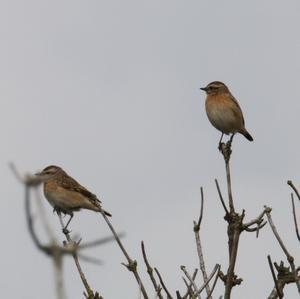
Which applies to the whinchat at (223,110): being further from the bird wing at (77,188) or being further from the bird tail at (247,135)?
the bird wing at (77,188)

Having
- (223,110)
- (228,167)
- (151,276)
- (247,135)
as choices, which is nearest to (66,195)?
(223,110)

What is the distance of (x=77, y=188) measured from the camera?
14.4m

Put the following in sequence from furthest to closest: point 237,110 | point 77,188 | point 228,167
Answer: point 237,110 → point 77,188 → point 228,167

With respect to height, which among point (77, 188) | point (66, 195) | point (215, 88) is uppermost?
point (215, 88)

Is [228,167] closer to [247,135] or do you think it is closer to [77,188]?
[77,188]

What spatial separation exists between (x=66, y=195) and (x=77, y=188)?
338 millimetres

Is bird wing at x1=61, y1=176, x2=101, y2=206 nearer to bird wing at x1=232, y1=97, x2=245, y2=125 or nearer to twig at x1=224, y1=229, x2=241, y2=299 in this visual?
bird wing at x1=232, y1=97, x2=245, y2=125

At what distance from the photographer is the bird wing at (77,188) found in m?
14.1

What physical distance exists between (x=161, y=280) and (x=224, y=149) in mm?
3686

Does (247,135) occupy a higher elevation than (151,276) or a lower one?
higher

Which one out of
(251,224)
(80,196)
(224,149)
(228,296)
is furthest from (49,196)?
(228,296)

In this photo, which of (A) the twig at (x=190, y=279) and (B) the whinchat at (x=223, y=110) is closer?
(A) the twig at (x=190, y=279)

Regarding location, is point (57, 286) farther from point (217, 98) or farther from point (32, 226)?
point (217, 98)

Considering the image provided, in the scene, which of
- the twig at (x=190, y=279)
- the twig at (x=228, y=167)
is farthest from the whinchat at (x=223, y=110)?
the twig at (x=190, y=279)
